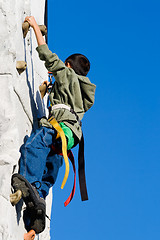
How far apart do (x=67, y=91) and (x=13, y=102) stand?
850 mm

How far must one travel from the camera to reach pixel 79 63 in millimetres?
5402

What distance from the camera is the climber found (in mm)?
4288

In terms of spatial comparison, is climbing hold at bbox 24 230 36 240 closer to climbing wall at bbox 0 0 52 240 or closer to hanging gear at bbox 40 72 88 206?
climbing wall at bbox 0 0 52 240

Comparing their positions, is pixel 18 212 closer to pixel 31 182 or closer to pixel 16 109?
pixel 31 182

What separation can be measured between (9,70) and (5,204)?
1.14 meters

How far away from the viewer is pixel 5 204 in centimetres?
393

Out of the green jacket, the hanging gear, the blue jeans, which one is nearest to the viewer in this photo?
the blue jeans

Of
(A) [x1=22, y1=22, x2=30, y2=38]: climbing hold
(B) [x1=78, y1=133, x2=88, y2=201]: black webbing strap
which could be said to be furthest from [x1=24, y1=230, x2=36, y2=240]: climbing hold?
(A) [x1=22, y1=22, x2=30, y2=38]: climbing hold

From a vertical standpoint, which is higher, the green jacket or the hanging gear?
the green jacket

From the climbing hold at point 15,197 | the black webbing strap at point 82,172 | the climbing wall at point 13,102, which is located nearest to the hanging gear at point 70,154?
the black webbing strap at point 82,172

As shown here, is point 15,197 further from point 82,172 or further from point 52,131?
point 82,172

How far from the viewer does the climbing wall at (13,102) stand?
13.2 feet

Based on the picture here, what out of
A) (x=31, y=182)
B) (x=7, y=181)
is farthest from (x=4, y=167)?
(x=31, y=182)

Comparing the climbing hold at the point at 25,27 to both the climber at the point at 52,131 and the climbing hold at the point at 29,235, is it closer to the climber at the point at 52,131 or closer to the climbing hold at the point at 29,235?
the climber at the point at 52,131
